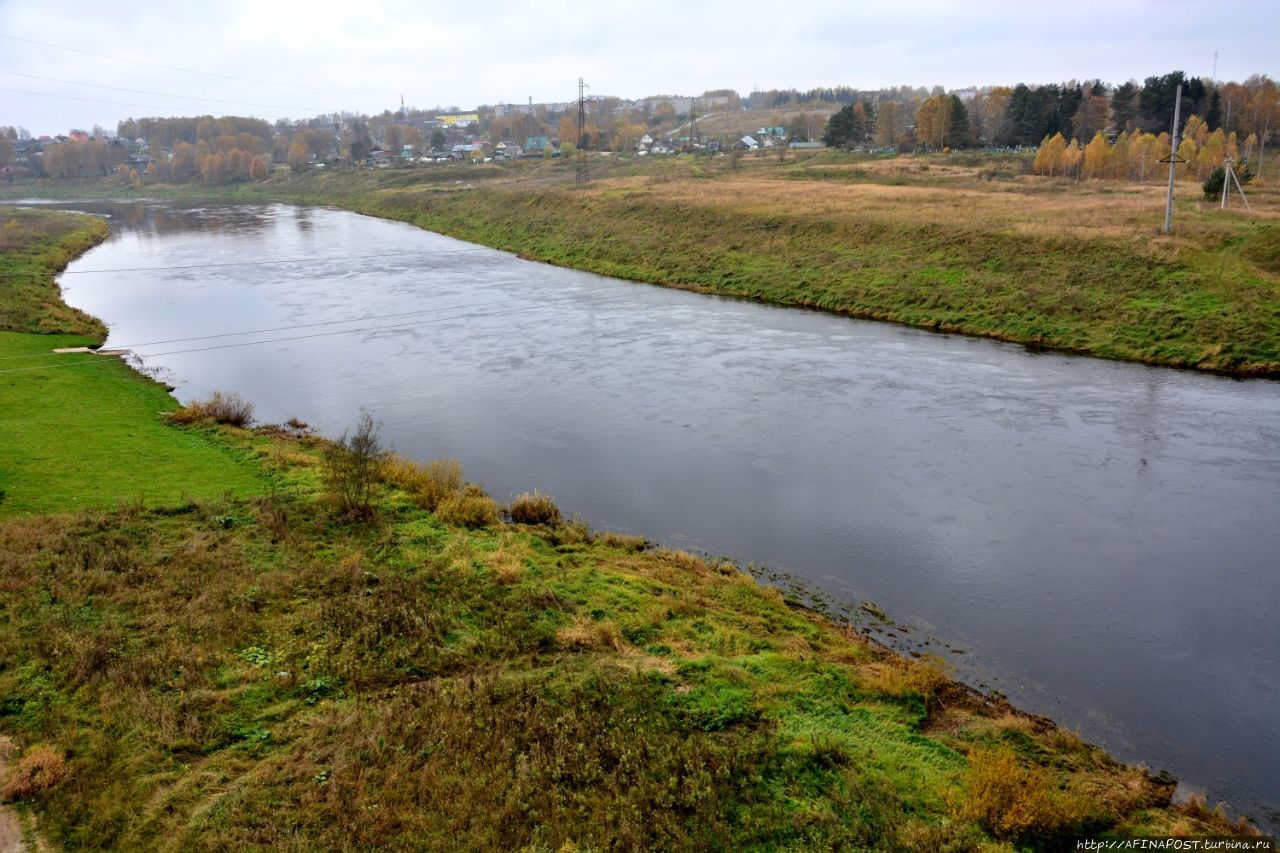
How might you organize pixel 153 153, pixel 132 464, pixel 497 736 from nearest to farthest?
1. pixel 497 736
2. pixel 132 464
3. pixel 153 153

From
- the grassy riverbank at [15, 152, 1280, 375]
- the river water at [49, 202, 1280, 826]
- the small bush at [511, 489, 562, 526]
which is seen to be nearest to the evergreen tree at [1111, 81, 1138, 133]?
the grassy riverbank at [15, 152, 1280, 375]

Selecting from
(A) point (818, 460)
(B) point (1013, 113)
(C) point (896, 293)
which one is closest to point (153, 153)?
(B) point (1013, 113)

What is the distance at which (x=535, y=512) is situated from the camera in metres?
16.8

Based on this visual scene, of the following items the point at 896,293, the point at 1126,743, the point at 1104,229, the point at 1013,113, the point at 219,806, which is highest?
the point at 1013,113

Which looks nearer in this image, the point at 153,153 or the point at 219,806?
the point at 219,806

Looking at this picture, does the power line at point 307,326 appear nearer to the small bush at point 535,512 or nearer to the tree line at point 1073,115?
the small bush at point 535,512

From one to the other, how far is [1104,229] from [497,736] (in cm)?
3755

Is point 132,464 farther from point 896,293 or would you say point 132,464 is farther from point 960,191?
point 960,191

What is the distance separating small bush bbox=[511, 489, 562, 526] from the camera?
16703 mm

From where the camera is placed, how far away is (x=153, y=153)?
533 ft

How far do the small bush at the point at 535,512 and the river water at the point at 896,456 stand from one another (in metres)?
0.77

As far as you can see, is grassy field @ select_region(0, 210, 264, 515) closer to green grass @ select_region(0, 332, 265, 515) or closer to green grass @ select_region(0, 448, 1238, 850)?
green grass @ select_region(0, 332, 265, 515)

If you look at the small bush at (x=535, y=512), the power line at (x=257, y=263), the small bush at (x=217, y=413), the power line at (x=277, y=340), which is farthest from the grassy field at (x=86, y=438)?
the power line at (x=257, y=263)

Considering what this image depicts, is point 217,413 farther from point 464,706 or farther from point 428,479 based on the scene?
point 464,706
